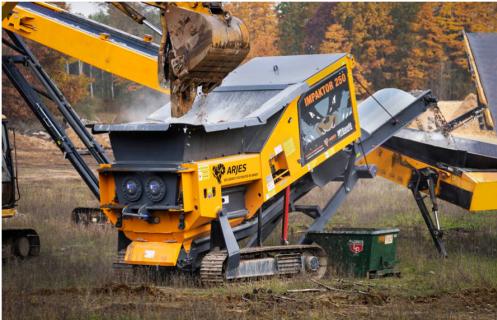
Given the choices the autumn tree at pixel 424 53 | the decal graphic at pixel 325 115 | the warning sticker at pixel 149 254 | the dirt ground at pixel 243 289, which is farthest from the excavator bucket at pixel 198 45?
the autumn tree at pixel 424 53

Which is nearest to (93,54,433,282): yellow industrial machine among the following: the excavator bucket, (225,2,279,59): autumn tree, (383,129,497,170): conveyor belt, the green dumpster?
the green dumpster

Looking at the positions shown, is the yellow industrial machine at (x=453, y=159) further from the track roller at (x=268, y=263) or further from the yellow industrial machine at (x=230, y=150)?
the track roller at (x=268, y=263)

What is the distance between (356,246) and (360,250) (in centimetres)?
8

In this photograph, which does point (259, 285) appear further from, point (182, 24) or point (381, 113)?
point (381, 113)

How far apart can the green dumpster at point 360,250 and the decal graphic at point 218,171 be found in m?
1.90

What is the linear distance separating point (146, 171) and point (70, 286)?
164 centimetres

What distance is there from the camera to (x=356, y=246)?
12.7 m

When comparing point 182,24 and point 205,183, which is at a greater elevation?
point 182,24

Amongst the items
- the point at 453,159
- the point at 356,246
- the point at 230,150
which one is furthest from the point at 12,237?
the point at 453,159

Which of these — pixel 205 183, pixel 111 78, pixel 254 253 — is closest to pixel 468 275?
pixel 254 253

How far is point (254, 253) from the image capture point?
12.0 meters

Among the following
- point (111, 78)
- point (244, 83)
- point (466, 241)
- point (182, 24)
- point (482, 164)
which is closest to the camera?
point (182, 24)

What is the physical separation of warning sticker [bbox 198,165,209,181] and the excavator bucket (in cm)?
99

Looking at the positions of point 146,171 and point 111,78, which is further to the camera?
point 111,78
